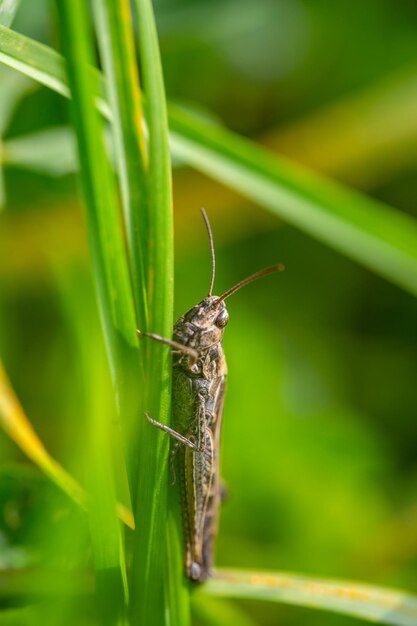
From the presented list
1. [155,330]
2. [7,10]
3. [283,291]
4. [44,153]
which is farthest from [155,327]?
[283,291]

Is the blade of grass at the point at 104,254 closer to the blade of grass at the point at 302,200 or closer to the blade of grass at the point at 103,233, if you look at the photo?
the blade of grass at the point at 103,233

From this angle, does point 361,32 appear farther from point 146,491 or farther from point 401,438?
point 146,491

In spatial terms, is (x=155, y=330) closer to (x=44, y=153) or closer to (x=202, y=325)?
(x=202, y=325)

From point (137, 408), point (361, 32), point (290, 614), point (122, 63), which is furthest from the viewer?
point (361, 32)

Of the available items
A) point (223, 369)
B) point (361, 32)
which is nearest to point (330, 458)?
point (223, 369)

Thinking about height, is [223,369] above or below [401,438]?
above

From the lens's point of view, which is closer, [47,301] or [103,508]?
[103,508]
